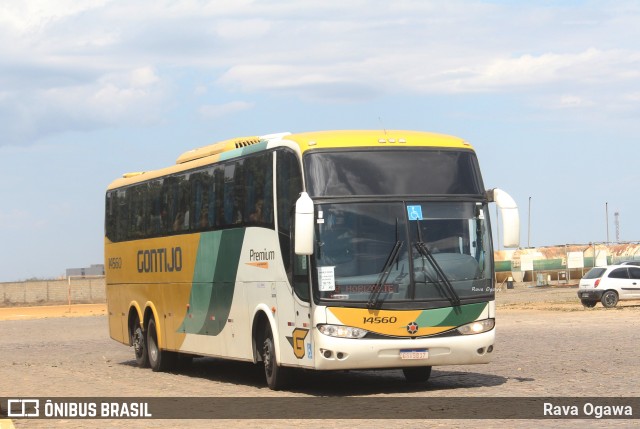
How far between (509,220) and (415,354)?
2.21 m

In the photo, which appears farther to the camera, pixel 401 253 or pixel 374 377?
pixel 374 377

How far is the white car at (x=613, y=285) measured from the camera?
47969 mm

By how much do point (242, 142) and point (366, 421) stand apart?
8.45 meters

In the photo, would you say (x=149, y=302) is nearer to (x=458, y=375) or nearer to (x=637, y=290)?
(x=458, y=375)

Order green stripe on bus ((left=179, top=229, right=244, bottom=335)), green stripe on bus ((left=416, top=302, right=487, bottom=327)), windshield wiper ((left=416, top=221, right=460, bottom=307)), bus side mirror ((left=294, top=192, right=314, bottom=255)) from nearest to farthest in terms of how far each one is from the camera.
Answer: bus side mirror ((left=294, top=192, right=314, bottom=255)), green stripe on bus ((left=416, top=302, right=487, bottom=327)), windshield wiper ((left=416, top=221, right=460, bottom=307)), green stripe on bus ((left=179, top=229, right=244, bottom=335))

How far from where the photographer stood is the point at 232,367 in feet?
86.2

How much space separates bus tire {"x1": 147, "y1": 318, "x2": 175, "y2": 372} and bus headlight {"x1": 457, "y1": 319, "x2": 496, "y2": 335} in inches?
356

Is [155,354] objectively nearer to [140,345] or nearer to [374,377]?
[140,345]

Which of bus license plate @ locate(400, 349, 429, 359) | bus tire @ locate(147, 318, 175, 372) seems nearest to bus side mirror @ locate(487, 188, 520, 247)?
bus license plate @ locate(400, 349, 429, 359)

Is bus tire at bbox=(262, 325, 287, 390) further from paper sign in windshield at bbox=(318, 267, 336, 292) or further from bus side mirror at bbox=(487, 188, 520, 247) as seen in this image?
bus side mirror at bbox=(487, 188, 520, 247)

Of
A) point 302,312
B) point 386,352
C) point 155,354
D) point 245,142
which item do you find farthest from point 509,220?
point 155,354

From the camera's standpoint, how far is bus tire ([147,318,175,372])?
83.4ft

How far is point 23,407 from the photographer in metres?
17.0

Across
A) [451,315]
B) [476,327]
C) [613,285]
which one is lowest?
[613,285]
